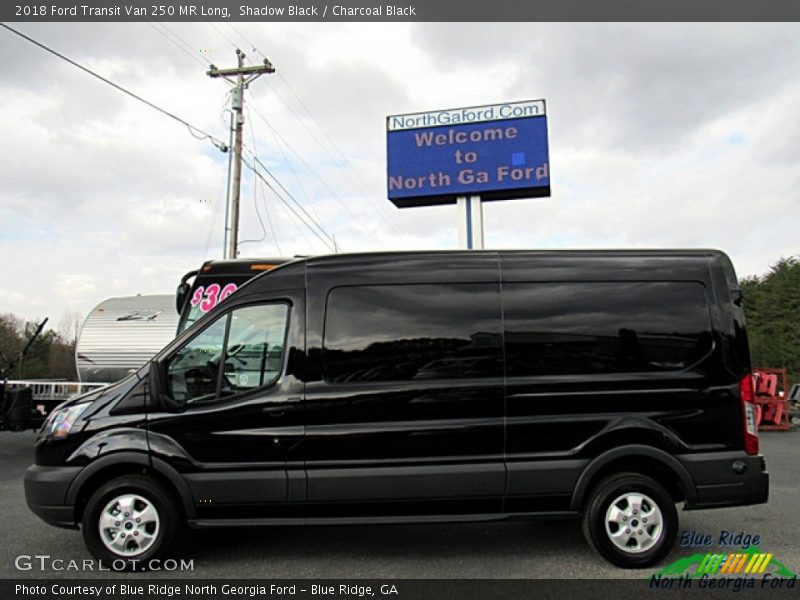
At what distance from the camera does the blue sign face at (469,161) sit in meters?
13.7

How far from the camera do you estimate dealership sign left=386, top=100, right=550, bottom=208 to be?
13.8 m

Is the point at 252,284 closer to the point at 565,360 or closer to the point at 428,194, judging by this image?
the point at 565,360

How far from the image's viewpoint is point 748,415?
14.6 ft

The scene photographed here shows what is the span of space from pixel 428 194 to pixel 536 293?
9848mm

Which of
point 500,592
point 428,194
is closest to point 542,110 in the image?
point 428,194

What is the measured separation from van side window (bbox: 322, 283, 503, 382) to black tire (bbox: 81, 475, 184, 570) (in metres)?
1.52

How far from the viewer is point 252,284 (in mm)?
4621

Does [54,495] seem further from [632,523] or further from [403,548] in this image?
[632,523]

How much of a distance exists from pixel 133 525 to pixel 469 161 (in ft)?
37.8

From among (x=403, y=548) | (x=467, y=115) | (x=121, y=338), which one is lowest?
(x=403, y=548)

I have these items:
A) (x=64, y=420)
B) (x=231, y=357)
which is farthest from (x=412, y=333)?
(x=64, y=420)

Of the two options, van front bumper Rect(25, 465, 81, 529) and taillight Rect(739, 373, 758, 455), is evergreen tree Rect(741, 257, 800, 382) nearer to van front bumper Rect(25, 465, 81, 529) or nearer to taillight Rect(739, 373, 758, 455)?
taillight Rect(739, 373, 758, 455)

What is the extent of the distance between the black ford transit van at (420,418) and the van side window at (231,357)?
1cm

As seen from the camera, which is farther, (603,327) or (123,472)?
(603,327)
